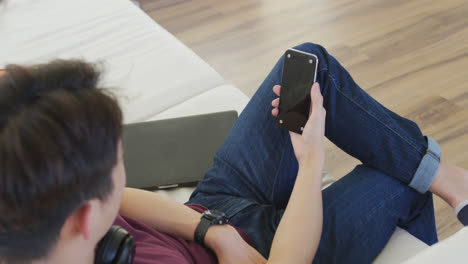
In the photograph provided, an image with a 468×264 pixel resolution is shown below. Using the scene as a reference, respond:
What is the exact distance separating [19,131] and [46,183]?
0.07 metres

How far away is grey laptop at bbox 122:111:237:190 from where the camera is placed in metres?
Answer: 1.23

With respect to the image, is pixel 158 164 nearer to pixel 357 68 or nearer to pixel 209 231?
pixel 209 231

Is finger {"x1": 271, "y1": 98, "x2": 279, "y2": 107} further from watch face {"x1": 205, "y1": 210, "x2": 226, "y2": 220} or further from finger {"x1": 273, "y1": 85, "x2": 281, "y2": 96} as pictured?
watch face {"x1": 205, "y1": 210, "x2": 226, "y2": 220}

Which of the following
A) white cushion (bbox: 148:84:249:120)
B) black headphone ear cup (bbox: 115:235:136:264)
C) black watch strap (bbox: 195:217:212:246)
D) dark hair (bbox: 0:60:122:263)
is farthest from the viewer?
white cushion (bbox: 148:84:249:120)

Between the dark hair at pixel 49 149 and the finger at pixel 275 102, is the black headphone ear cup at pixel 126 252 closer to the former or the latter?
the dark hair at pixel 49 149

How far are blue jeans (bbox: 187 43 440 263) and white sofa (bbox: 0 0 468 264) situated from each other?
0.18 metres

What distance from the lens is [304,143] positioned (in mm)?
1010

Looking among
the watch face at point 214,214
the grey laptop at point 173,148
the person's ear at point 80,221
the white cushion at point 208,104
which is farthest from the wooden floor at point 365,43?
the person's ear at point 80,221

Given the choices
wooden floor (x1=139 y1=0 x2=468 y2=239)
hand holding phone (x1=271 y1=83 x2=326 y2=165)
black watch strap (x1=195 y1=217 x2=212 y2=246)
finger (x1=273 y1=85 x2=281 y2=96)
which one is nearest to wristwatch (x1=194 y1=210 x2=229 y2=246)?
black watch strap (x1=195 y1=217 x2=212 y2=246)

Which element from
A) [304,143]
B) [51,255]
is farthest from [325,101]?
[51,255]

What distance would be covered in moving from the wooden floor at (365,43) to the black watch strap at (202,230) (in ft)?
2.78

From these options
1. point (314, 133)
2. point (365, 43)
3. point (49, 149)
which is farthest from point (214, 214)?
point (365, 43)

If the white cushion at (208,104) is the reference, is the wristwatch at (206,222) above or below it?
below

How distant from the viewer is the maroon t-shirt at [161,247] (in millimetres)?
820
